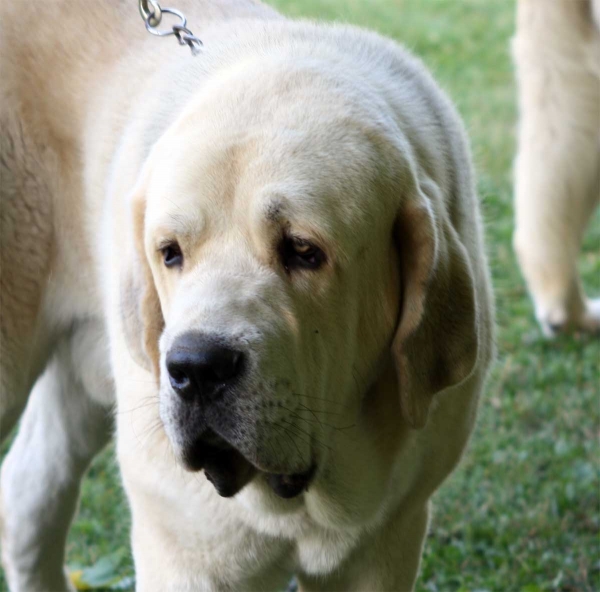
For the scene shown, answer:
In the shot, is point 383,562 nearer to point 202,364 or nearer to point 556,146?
point 202,364

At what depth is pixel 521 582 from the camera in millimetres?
4332

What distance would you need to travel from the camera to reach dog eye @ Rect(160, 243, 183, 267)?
2725 mm

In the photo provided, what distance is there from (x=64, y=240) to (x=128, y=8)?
2.63ft

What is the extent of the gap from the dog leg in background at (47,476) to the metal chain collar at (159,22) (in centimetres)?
130

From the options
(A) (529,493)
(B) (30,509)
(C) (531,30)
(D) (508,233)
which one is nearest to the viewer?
(B) (30,509)

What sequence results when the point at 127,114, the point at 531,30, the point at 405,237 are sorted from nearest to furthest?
1. the point at 405,237
2. the point at 127,114
3. the point at 531,30

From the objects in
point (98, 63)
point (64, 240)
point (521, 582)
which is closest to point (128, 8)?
point (98, 63)

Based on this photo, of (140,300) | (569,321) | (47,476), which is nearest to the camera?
(140,300)

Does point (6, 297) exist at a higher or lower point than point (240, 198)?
lower

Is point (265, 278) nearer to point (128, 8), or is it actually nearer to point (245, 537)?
point (245, 537)

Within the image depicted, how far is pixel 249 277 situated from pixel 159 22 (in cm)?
125

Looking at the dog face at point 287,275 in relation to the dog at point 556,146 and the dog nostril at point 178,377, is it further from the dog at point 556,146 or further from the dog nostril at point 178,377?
the dog at point 556,146

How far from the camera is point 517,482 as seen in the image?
4.99 meters

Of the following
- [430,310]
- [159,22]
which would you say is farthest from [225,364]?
[159,22]
